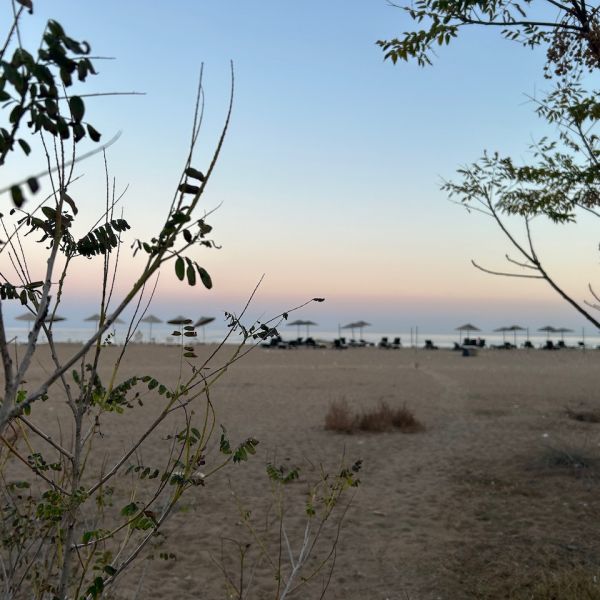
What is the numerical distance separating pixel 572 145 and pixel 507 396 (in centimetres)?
1166

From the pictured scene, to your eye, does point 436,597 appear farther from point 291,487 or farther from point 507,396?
point 507,396

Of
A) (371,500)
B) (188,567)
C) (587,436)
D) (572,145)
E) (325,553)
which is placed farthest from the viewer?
(587,436)

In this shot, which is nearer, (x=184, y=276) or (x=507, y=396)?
(x=184, y=276)

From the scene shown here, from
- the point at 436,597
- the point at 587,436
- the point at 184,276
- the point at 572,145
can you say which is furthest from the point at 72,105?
the point at 587,436

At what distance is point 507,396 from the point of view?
1623 cm

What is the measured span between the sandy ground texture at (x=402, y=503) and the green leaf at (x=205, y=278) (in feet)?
3.67

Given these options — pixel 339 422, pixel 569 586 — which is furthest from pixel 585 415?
pixel 569 586

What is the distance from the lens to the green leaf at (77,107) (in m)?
1.23

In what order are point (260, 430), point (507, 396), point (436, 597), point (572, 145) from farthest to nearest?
point (507, 396) < point (260, 430) < point (572, 145) < point (436, 597)

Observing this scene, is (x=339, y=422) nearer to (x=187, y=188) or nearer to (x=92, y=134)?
(x=187, y=188)

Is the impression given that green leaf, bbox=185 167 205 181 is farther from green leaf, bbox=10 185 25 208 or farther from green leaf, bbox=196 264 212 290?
green leaf, bbox=10 185 25 208

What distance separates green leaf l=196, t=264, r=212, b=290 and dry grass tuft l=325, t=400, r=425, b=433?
9721 mm

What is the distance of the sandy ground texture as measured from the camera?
4.64 meters

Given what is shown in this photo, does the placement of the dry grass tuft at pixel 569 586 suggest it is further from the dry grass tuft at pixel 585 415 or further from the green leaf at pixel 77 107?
the dry grass tuft at pixel 585 415
